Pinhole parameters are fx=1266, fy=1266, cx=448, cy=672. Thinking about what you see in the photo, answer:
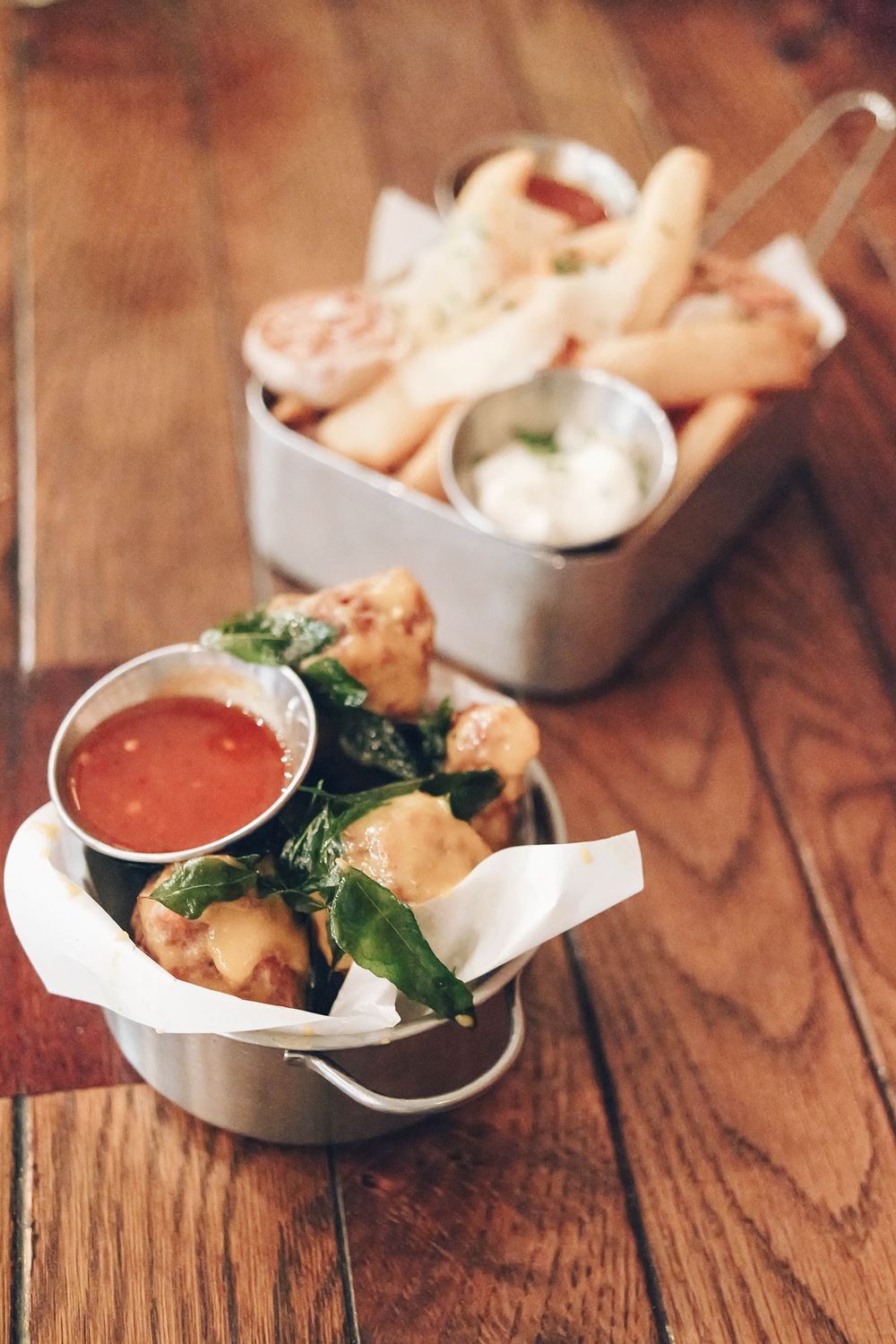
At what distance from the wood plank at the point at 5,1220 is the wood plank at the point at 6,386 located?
617mm

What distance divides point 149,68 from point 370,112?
46 cm

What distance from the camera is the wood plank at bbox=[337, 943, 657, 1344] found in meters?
1.10

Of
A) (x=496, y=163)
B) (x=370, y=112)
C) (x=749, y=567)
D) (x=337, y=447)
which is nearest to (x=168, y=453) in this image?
(x=337, y=447)

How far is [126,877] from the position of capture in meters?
1.14

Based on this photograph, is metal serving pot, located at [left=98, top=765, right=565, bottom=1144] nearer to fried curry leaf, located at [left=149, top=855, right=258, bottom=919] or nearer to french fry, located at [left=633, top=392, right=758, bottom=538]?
fried curry leaf, located at [left=149, top=855, right=258, bottom=919]

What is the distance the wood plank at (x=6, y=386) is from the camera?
1.66 m

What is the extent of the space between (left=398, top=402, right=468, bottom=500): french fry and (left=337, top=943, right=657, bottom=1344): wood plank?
710 mm

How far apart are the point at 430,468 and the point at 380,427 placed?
10 cm

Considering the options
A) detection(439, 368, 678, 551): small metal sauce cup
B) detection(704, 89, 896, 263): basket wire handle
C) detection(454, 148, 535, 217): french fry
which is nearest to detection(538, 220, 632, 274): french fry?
detection(454, 148, 535, 217): french fry

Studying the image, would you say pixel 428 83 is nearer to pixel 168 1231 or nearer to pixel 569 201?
pixel 569 201

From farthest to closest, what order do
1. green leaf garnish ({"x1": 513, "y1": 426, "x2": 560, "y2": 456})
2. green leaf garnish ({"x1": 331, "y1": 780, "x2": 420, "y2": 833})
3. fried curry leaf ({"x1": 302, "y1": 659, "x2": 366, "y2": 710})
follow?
green leaf garnish ({"x1": 513, "y1": 426, "x2": 560, "y2": 456})
fried curry leaf ({"x1": 302, "y1": 659, "x2": 366, "y2": 710})
green leaf garnish ({"x1": 331, "y1": 780, "x2": 420, "y2": 833})

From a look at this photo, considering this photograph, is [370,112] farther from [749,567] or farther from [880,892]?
[880,892]

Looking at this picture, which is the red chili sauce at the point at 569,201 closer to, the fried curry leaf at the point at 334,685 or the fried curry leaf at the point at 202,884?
the fried curry leaf at the point at 334,685

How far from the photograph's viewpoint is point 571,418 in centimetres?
169
